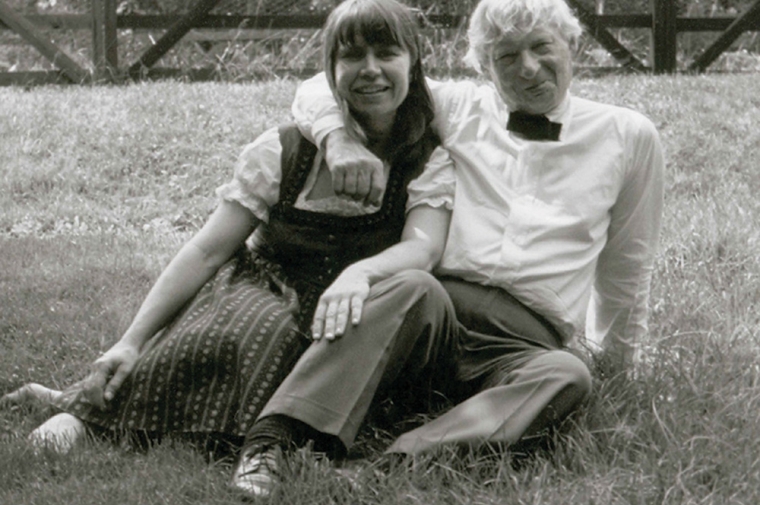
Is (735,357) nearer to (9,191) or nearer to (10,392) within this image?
(10,392)

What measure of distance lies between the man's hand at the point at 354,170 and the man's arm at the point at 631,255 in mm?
745

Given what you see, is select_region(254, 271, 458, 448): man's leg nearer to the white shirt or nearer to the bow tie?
the white shirt

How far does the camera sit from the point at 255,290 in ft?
10.7

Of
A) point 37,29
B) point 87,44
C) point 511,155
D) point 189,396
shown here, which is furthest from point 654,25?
point 189,396

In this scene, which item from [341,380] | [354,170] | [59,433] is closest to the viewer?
[341,380]

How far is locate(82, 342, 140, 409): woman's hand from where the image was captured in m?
3.17

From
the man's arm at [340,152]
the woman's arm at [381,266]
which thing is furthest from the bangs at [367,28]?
the woman's arm at [381,266]

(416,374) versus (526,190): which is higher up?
(526,190)

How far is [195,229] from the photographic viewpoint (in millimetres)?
6488

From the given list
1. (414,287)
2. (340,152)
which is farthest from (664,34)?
(414,287)

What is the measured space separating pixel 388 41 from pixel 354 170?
41 cm

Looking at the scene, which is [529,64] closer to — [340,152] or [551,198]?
[551,198]

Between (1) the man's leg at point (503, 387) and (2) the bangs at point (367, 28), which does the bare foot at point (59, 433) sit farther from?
(2) the bangs at point (367, 28)

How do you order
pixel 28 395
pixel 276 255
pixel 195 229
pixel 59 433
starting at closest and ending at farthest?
pixel 59 433, pixel 276 255, pixel 28 395, pixel 195 229
